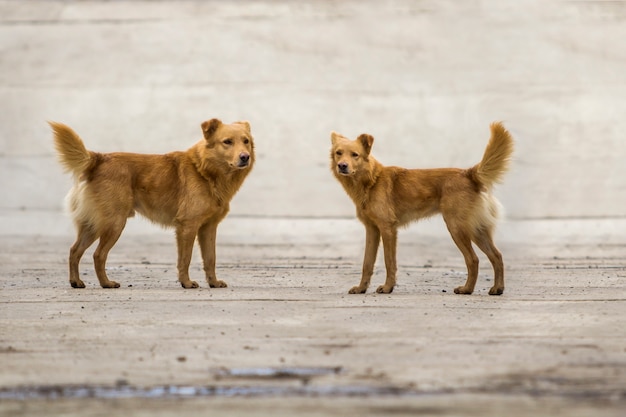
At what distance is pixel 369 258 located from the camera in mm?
8641

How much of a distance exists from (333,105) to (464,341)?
521 inches

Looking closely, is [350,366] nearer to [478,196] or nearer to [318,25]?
[478,196]

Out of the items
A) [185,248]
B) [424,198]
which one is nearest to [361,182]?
[424,198]

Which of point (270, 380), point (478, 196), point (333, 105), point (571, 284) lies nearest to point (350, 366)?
point (270, 380)

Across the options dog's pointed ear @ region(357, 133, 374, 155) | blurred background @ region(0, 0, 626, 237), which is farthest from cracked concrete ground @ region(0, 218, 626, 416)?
blurred background @ region(0, 0, 626, 237)

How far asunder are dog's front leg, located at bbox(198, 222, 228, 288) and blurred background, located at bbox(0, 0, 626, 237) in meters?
8.16

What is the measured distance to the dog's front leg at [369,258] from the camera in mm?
8578

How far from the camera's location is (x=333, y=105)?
19281 mm

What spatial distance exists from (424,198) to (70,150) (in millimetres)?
2742

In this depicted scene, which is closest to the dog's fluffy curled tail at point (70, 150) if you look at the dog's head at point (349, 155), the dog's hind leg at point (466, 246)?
the dog's head at point (349, 155)

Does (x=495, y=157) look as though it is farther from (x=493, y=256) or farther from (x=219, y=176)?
(x=219, y=176)

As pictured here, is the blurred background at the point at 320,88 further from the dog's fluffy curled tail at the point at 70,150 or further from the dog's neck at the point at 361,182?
the dog's neck at the point at 361,182

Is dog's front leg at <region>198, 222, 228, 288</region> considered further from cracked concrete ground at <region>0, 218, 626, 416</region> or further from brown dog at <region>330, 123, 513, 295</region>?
brown dog at <region>330, 123, 513, 295</region>

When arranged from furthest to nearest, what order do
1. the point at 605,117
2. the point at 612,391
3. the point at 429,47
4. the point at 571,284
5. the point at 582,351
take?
1. the point at 429,47
2. the point at 605,117
3. the point at 571,284
4. the point at 582,351
5. the point at 612,391
